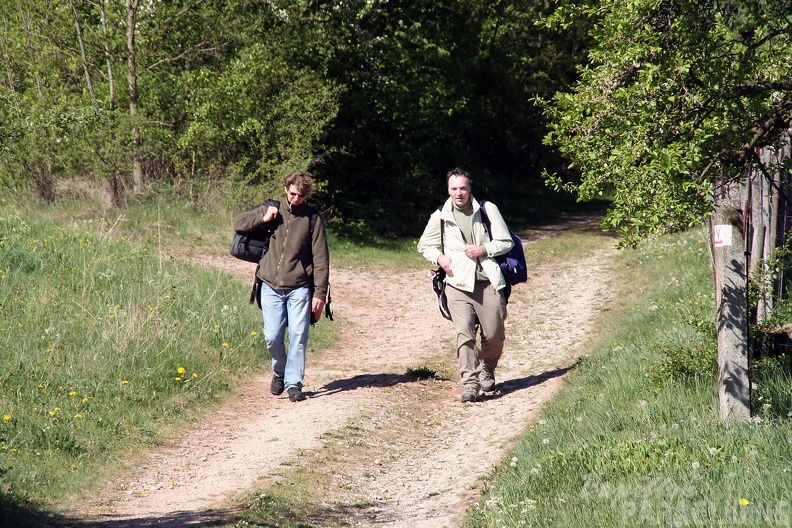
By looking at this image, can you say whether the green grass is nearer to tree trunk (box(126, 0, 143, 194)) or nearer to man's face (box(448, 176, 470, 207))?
man's face (box(448, 176, 470, 207))

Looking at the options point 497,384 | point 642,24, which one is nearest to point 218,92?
point 497,384

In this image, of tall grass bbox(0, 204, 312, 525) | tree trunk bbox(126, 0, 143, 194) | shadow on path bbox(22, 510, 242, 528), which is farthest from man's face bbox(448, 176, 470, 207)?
tree trunk bbox(126, 0, 143, 194)

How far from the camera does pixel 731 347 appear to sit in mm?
5516

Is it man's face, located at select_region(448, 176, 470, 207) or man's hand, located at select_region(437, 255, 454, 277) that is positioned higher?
man's face, located at select_region(448, 176, 470, 207)

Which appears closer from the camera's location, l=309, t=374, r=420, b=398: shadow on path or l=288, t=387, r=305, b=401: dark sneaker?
l=288, t=387, r=305, b=401: dark sneaker

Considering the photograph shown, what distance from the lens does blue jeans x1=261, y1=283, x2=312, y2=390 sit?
775 cm

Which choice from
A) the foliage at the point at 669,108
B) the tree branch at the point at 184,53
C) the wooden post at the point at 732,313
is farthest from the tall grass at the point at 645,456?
the tree branch at the point at 184,53

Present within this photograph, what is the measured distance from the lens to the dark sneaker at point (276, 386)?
8180 mm

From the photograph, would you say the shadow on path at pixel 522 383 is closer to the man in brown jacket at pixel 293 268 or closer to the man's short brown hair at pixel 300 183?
the man in brown jacket at pixel 293 268

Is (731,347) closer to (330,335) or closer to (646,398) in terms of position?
(646,398)

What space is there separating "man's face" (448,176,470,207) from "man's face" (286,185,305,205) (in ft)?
4.46

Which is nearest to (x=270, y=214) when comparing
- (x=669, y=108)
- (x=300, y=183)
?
(x=300, y=183)

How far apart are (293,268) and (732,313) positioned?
152 inches

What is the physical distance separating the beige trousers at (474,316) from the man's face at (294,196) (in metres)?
1.60
